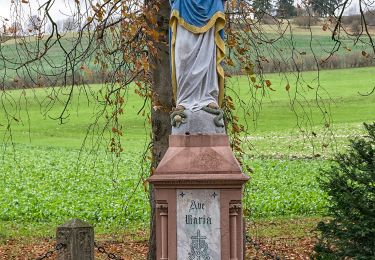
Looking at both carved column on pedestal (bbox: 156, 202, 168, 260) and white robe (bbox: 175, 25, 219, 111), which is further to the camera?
white robe (bbox: 175, 25, 219, 111)

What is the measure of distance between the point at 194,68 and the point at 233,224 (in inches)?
64.9

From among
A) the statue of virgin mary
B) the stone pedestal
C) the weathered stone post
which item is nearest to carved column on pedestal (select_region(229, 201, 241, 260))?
the stone pedestal

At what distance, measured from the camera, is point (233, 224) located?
810 cm

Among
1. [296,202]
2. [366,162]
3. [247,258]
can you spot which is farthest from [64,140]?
[366,162]

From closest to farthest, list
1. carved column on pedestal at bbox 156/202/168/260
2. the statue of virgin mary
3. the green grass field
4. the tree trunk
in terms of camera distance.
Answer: carved column on pedestal at bbox 156/202/168/260 < the statue of virgin mary < the tree trunk < the green grass field

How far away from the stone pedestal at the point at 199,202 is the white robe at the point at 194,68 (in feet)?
1.46

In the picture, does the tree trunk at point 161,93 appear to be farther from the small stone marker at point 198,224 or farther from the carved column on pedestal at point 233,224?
the carved column on pedestal at point 233,224

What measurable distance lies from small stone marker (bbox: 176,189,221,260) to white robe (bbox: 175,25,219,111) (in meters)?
0.91

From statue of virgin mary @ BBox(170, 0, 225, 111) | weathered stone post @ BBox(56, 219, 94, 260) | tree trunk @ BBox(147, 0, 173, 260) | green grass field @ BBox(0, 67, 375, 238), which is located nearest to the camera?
statue of virgin mary @ BBox(170, 0, 225, 111)

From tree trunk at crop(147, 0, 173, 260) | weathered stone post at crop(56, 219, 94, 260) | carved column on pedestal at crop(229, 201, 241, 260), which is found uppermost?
tree trunk at crop(147, 0, 173, 260)

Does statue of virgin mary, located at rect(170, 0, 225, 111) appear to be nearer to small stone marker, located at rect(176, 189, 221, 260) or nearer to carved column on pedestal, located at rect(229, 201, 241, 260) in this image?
small stone marker, located at rect(176, 189, 221, 260)

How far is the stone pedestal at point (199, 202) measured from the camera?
802 centimetres

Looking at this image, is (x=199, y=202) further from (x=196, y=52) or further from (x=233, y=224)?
(x=196, y=52)

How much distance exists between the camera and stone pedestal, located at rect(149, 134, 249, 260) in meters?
8.02
